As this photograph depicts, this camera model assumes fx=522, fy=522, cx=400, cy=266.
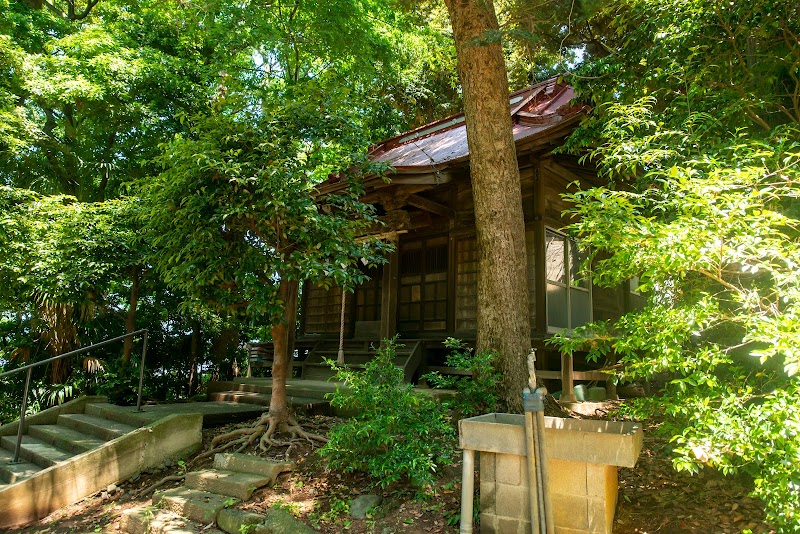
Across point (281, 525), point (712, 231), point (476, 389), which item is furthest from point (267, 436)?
point (712, 231)

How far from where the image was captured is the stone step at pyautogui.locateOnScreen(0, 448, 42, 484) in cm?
551

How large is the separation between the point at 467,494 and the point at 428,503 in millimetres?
870

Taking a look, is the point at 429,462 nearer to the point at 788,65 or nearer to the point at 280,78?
the point at 788,65

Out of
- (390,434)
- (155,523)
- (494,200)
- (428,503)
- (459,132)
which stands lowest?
(155,523)

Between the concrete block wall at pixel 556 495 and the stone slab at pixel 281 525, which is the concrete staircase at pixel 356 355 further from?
the concrete block wall at pixel 556 495

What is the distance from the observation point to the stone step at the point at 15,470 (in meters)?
5.51

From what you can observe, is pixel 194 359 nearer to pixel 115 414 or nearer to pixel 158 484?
pixel 115 414

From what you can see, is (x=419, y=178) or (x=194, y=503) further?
(x=419, y=178)

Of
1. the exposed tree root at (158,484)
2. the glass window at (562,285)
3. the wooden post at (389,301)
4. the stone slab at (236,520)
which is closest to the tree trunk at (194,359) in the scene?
the wooden post at (389,301)

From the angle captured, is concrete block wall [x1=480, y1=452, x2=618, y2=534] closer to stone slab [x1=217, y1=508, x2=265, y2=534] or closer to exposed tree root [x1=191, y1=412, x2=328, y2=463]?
stone slab [x1=217, y1=508, x2=265, y2=534]

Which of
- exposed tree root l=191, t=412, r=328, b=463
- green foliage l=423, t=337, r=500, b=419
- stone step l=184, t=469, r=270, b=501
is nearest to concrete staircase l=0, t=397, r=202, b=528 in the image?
exposed tree root l=191, t=412, r=328, b=463

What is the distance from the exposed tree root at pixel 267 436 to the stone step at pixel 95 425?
3.69 feet

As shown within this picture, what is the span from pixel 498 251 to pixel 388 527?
2864mm

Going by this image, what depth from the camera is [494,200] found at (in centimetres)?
559
